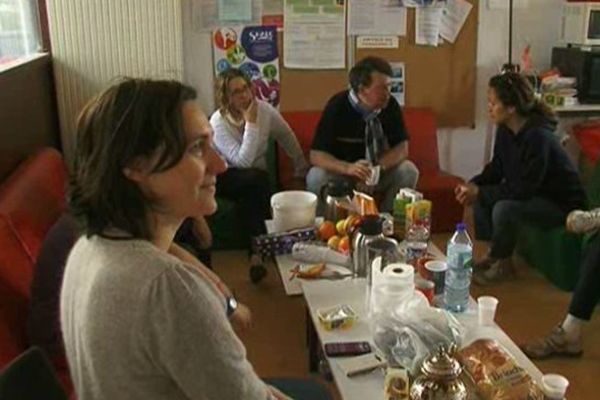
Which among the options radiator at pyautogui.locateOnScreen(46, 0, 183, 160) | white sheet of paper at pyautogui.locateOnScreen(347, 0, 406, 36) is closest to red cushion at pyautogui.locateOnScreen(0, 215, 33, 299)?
radiator at pyautogui.locateOnScreen(46, 0, 183, 160)

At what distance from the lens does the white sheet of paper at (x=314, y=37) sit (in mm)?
4148

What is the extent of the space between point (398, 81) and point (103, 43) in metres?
1.83

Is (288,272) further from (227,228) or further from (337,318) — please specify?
(227,228)

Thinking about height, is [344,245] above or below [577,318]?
above

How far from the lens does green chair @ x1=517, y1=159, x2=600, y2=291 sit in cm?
315

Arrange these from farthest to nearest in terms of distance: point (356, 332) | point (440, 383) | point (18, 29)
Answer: point (18, 29), point (356, 332), point (440, 383)

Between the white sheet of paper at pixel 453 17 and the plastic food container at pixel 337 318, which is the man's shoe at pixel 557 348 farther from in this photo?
the white sheet of paper at pixel 453 17

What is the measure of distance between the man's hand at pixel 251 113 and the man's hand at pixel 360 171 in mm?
571

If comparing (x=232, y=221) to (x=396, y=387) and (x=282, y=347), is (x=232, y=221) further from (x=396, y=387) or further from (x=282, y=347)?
(x=396, y=387)

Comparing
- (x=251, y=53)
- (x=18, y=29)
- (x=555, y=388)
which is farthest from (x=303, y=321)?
(x=18, y=29)

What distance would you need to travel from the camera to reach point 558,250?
3.20 meters

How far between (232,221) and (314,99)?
1059mm

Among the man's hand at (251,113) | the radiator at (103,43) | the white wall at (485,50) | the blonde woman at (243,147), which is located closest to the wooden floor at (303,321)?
the blonde woman at (243,147)

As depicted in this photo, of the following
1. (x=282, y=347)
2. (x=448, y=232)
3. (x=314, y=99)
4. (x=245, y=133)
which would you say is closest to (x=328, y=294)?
(x=282, y=347)
